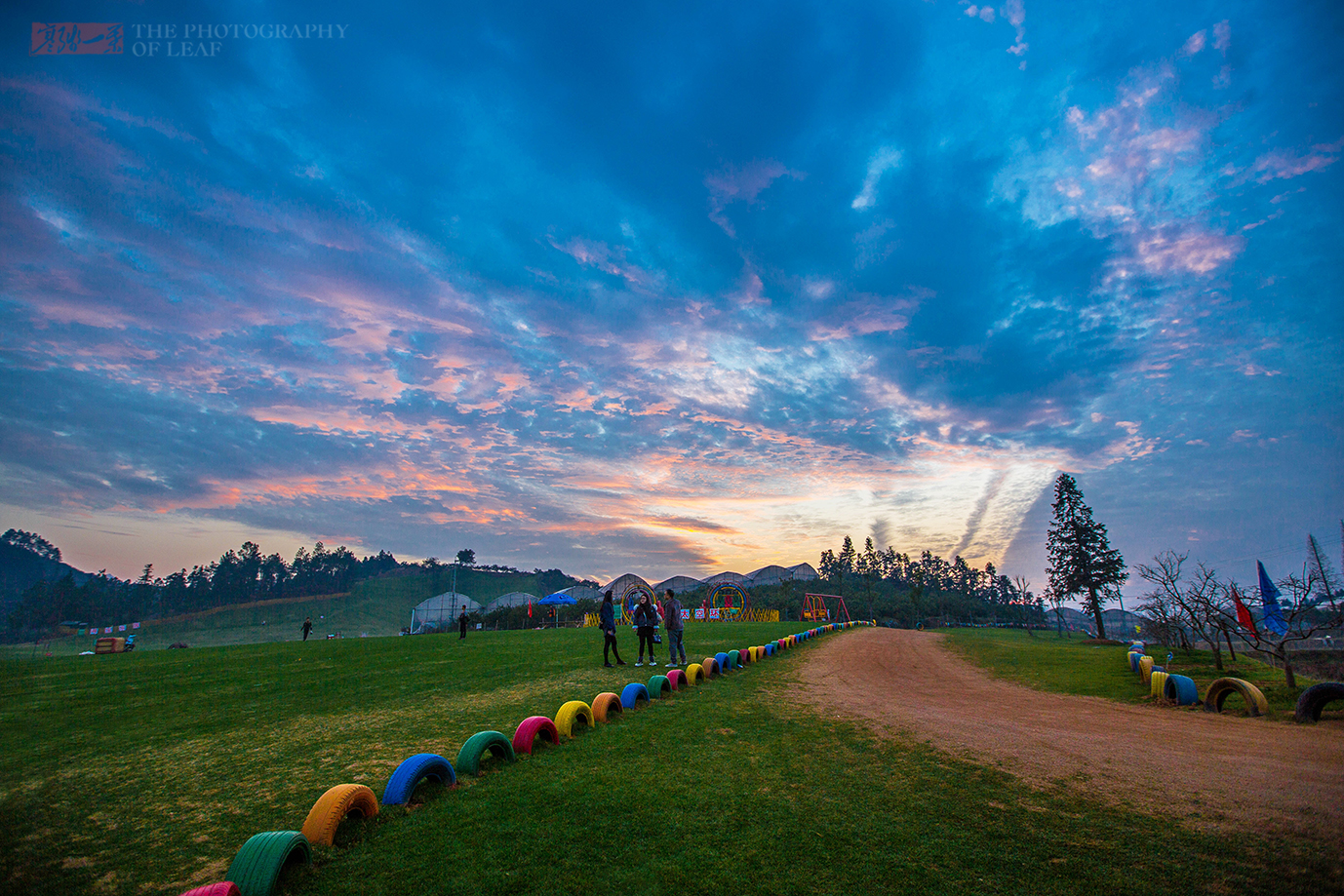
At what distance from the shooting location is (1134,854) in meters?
4.56

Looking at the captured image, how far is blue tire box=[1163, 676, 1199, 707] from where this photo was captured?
1183 cm

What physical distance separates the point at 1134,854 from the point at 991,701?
32.5 feet

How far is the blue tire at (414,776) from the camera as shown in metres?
5.47

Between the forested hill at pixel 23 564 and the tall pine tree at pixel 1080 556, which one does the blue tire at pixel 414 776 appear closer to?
the tall pine tree at pixel 1080 556

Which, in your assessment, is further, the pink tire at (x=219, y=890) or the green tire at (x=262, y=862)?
the green tire at (x=262, y=862)

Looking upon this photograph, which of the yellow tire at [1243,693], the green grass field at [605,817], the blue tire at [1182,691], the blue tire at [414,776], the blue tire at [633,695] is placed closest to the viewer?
the green grass field at [605,817]

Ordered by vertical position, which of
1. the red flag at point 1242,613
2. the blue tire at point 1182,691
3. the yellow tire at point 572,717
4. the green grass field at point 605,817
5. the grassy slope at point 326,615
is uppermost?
the red flag at point 1242,613

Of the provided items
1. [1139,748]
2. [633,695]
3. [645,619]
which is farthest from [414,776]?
[645,619]

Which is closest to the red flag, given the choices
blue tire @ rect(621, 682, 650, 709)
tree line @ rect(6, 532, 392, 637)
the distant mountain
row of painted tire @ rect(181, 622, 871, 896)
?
blue tire @ rect(621, 682, 650, 709)

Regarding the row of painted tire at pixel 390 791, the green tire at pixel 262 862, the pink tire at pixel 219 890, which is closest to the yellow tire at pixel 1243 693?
the row of painted tire at pixel 390 791

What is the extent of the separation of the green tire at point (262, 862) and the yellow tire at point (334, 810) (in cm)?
34

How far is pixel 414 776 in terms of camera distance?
5.63 meters

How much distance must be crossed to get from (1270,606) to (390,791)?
32222mm

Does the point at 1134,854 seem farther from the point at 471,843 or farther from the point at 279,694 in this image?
the point at 279,694
